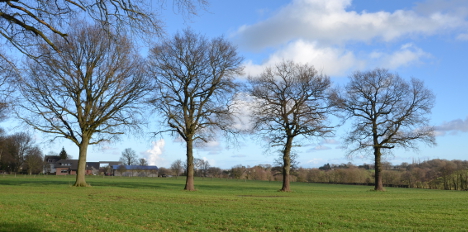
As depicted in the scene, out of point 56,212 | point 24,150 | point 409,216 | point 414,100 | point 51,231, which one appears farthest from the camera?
point 24,150

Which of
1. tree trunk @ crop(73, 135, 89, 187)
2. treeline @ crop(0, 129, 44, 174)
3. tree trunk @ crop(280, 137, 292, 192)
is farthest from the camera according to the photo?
treeline @ crop(0, 129, 44, 174)

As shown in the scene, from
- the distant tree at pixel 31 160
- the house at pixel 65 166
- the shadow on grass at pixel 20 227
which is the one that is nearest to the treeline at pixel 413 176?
the shadow on grass at pixel 20 227

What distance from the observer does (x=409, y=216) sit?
14039 millimetres

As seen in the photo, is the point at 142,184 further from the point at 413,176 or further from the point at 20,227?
the point at 413,176

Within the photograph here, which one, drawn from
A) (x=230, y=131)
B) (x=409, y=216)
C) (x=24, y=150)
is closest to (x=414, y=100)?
(x=230, y=131)

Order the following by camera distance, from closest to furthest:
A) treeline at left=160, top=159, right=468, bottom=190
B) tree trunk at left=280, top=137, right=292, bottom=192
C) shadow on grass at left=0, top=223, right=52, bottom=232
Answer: shadow on grass at left=0, top=223, right=52, bottom=232 < tree trunk at left=280, top=137, right=292, bottom=192 < treeline at left=160, top=159, right=468, bottom=190

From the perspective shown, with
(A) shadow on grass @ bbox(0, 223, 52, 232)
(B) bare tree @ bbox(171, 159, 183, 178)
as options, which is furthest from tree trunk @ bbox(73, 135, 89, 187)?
(B) bare tree @ bbox(171, 159, 183, 178)

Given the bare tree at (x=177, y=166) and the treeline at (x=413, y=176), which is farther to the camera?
the bare tree at (x=177, y=166)

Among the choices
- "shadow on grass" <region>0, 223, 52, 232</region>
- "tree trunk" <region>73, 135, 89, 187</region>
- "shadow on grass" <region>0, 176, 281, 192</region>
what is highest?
"tree trunk" <region>73, 135, 89, 187</region>

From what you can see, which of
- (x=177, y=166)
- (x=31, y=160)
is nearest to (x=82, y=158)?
(x=31, y=160)

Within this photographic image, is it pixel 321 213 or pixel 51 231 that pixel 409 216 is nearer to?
pixel 321 213

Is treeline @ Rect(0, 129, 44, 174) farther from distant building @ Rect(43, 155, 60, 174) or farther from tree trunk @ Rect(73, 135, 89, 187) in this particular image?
tree trunk @ Rect(73, 135, 89, 187)

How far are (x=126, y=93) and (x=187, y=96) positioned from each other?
537 centimetres

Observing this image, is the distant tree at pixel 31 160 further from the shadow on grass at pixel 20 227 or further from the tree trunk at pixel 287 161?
the shadow on grass at pixel 20 227
